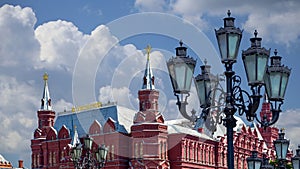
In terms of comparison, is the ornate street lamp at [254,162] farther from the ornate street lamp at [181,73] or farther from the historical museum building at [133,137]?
the historical museum building at [133,137]

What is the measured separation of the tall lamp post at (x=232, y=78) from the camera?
41.2 feet

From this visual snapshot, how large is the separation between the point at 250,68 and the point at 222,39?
2.70ft

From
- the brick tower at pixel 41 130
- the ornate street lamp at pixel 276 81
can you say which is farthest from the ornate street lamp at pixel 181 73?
the brick tower at pixel 41 130

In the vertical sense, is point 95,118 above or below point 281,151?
above

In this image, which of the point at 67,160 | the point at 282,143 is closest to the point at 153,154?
the point at 67,160

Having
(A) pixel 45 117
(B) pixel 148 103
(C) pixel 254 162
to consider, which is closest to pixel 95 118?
(A) pixel 45 117

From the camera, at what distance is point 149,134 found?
60094mm

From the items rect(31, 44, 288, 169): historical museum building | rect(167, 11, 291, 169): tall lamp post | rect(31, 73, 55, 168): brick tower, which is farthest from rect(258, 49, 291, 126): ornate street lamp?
rect(31, 73, 55, 168): brick tower

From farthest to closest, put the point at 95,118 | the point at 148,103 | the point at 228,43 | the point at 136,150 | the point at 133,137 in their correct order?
the point at 95,118 → the point at 136,150 → the point at 133,137 → the point at 148,103 → the point at 228,43

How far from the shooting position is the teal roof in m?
64.5

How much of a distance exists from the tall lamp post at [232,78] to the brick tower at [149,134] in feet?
150

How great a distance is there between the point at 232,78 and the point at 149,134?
47414 millimetres

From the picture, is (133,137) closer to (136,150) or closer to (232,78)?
(136,150)

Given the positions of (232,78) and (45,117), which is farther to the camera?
(45,117)
